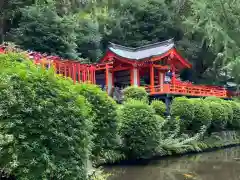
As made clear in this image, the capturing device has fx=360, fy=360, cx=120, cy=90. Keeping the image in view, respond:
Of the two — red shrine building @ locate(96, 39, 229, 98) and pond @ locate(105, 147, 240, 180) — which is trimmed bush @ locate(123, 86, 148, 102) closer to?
red shrine building @ locate(96, 39, 229, 98)

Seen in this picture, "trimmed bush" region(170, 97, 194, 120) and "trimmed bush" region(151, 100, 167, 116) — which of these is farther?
"trimmed bush" region(170, 97, 194, 120)

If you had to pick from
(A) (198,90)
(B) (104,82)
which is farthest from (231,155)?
(B) (104,82)

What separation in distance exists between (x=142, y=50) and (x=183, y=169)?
1380cm

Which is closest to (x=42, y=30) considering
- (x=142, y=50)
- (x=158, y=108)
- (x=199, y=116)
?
(x=142, y=50)

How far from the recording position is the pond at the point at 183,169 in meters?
8.84

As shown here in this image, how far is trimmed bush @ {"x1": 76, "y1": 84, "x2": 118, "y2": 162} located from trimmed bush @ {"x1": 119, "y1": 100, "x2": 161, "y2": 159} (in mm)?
1698

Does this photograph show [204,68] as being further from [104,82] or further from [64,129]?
[64,129]

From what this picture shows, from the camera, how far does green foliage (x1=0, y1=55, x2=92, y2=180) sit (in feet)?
14.8

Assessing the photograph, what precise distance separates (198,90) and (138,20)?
10.3 m

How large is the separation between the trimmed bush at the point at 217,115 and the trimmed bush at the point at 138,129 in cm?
555

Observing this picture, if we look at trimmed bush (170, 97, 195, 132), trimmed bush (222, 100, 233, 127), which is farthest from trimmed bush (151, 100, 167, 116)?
trimmed bush (222, 100, 233, 127)

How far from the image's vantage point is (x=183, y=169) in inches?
396

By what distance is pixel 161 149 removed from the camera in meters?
12.4

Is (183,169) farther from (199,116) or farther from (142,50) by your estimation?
(142,50)
